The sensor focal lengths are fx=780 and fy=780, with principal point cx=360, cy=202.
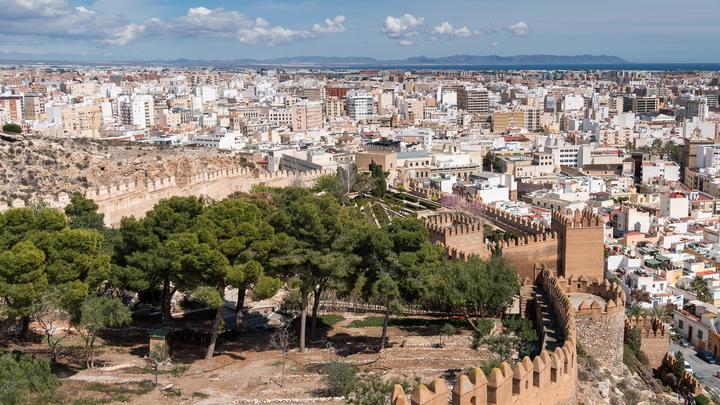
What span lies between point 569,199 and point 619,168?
889 inches

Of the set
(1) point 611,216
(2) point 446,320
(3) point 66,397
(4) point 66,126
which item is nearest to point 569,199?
(1) point 611,216

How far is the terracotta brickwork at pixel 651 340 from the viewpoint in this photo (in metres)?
18.9

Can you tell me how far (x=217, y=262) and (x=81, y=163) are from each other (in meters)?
29.7

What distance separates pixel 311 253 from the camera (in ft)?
45.5

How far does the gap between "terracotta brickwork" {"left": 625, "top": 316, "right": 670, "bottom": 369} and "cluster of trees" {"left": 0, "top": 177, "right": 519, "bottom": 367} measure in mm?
5059

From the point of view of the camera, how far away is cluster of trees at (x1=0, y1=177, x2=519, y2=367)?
12.1m

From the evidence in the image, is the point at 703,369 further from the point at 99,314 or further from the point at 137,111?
the point at 137,111

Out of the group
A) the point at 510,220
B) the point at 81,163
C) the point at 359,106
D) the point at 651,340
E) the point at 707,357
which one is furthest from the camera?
the point at 359,106

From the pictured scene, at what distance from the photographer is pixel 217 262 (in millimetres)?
12938

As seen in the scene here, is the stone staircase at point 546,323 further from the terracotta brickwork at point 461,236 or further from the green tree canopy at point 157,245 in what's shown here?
the green tree canopy at point 157,245

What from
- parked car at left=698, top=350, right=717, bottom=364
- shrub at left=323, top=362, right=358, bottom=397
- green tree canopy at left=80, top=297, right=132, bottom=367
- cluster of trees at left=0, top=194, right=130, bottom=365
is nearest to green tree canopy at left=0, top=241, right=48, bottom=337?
cluster of trees at left=0, top=194, right=130, bottom=365

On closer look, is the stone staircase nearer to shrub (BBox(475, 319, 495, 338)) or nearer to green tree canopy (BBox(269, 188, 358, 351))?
shrub (BBox(475, 319, 495, 338))

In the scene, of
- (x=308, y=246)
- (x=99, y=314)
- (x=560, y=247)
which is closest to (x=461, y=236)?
(x=560, y=247)

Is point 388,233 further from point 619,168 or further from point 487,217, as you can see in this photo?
point 619,168
